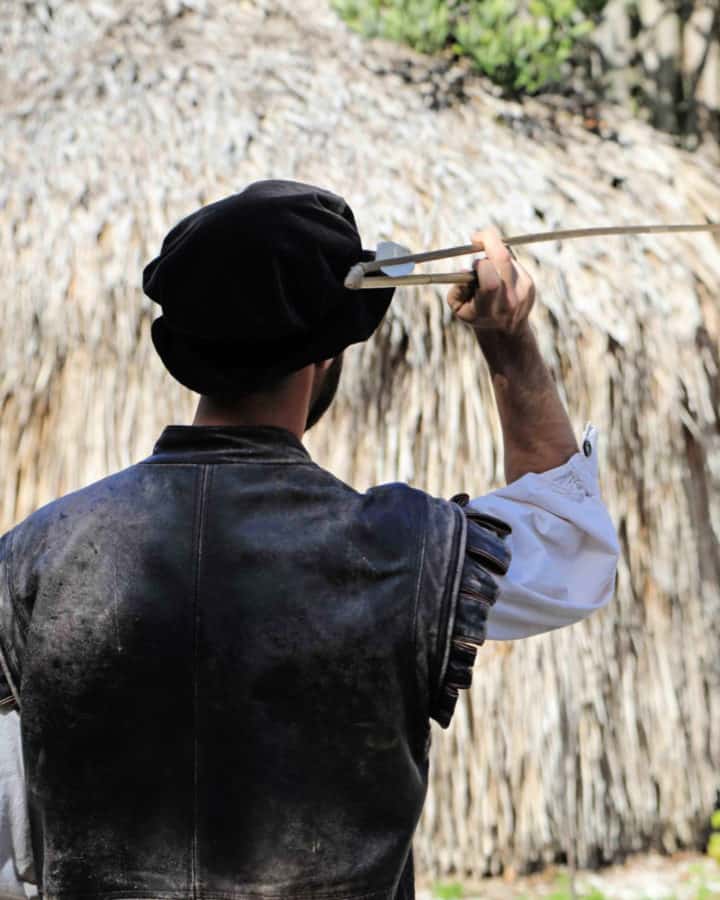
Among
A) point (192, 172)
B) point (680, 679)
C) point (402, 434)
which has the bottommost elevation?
point (680, 679)

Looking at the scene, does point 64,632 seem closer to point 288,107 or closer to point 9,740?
point 9,740

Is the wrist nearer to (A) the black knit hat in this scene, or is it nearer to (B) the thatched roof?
(A) the black knit hat

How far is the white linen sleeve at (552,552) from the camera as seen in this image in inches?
53.0

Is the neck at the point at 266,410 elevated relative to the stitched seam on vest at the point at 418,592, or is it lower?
elevated

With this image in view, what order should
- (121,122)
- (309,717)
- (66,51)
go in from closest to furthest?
1. (309,717)
2. (121,122)
3. (66,51)

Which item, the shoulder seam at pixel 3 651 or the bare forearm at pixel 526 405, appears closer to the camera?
the shoulder seam at pixel 3 651

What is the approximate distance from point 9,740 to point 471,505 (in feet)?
1.97

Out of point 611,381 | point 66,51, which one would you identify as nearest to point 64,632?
point 611,381

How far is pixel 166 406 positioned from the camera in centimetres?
392

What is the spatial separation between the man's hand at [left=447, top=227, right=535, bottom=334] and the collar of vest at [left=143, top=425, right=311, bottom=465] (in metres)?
0.24

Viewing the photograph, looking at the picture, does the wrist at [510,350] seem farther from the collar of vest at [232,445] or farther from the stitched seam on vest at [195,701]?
the stitched seam on vest at [195,701]

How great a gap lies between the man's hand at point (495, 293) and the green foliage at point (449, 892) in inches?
119

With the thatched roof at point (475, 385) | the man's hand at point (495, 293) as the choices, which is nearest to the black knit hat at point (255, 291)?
the man's hand at point (495, 293)

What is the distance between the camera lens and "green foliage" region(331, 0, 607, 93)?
484 centimetres
